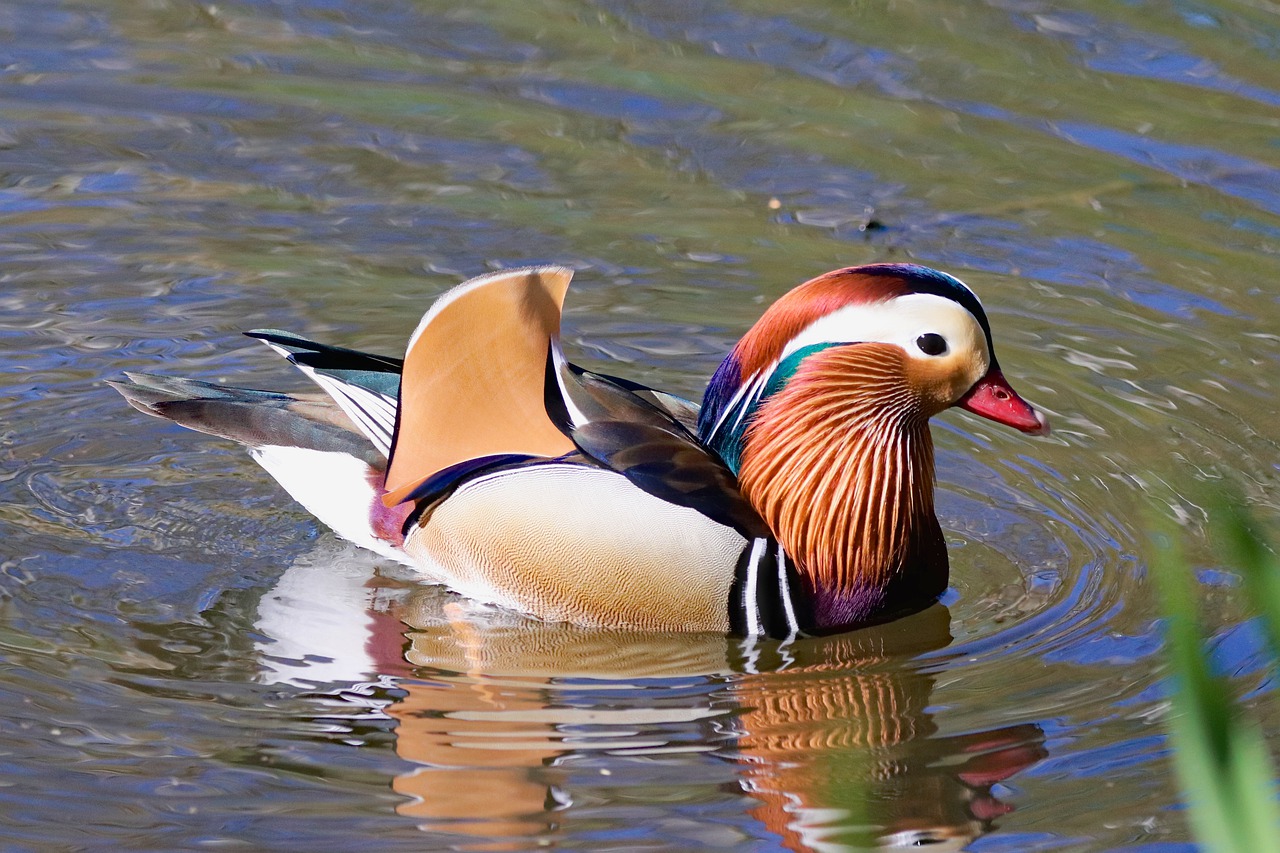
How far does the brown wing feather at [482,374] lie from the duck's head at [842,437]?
52 cm

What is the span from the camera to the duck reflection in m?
3.97

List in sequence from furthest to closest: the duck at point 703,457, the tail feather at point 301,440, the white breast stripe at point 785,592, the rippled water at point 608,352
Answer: the tail feather at point 301,440 → the white breast stripe at point 785,592 → the duck at point 703,457 → the rippled water at point 608,352

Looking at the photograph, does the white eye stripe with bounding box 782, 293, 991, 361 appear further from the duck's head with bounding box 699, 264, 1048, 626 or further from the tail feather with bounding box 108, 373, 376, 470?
the tail feather with bounding box 108, 373, 376, 470

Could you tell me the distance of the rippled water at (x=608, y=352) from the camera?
13.4ft

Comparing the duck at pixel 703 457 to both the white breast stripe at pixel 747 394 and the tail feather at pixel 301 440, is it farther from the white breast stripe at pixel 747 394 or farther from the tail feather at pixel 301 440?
the tail feather at pixel 301 440

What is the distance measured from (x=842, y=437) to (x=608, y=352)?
1.77 metres

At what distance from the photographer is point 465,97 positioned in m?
8.36

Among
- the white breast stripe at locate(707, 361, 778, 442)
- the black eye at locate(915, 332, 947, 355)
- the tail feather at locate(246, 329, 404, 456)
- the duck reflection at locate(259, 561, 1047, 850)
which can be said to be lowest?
the duck reflection at locate(259, 561, 1047, 850)

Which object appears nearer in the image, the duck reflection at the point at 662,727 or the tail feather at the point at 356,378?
the duck reflection at the point at 662,727

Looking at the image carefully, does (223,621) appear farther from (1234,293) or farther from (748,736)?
(1234,293)

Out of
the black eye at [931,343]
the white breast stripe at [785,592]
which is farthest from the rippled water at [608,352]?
the black eye at [931,343]

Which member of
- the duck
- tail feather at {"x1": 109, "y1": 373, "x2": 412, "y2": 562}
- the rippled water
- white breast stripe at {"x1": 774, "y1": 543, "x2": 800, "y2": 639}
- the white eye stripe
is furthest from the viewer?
tail feather at {"x1": 109, "y1": 373, "x2": 412, "y2": 562}

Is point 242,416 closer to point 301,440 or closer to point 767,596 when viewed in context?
point 301,440

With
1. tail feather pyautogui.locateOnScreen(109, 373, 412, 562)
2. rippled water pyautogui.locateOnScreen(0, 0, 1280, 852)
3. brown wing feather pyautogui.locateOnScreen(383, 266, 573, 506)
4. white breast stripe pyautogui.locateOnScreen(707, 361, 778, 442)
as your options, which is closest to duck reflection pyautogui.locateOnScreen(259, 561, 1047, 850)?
rippled water pyautogui.locateOnScreen(0, 0, 1280, 852)
